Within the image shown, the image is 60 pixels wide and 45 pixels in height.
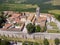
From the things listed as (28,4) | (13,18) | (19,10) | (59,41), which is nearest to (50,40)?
(59,41)

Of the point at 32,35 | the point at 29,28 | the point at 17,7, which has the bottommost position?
the point at 32,35

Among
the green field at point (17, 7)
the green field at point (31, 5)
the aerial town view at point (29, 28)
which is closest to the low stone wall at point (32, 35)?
the aerial town view at point (29, 28)

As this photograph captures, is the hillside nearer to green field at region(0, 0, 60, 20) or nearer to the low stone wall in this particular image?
green field at region(0, 0, 60, 20)

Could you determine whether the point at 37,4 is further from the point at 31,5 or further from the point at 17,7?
the point at 17,7

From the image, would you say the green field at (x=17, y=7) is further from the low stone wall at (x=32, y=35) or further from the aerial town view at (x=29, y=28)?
the low stone wall at (x=32, y=35)

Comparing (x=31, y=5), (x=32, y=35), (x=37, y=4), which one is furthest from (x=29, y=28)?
(x=37, y=4)

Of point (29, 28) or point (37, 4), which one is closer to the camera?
point (29, 28)

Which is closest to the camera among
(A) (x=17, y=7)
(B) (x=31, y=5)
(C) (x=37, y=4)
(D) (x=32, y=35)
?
(D) (x=32, y=35)

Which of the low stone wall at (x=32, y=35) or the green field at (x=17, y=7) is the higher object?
the green field at (x=17, y=7)

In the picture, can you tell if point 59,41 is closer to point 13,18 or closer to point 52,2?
point 13,18

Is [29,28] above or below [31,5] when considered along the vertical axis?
below

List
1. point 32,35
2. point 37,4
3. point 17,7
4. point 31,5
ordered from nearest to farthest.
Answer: point 32,35, point 17,7, point 31,5, point 37,4
